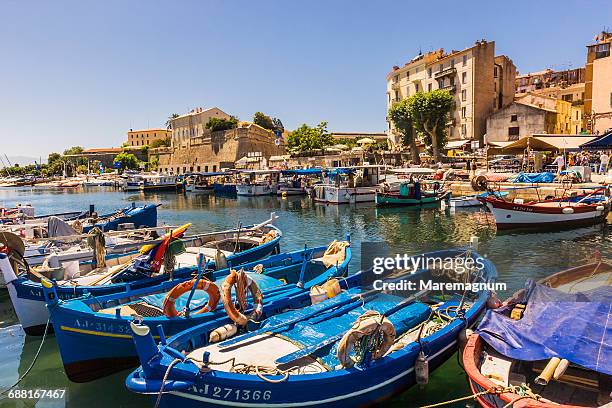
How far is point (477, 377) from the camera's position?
649cm

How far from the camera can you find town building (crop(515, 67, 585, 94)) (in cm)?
7525

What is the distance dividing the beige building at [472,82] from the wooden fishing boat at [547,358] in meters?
51.7

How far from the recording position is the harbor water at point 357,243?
337 inches

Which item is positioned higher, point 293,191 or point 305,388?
point 293,191

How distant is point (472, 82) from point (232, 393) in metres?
55.3

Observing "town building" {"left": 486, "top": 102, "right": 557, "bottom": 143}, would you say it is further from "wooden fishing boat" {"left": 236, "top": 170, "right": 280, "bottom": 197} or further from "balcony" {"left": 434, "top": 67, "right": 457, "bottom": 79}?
"wooden fishing boat" {"left": 236, "top": 170, "right": 280, "bottom": 197}

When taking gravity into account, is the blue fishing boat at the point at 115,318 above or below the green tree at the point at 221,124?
below

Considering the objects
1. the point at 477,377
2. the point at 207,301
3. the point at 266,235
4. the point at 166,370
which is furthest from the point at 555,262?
the point at 166,370

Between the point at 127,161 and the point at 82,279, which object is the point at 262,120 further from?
the point at 82,279

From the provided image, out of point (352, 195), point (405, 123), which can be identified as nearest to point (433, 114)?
point (405, 123)

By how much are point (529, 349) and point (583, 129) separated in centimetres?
5841

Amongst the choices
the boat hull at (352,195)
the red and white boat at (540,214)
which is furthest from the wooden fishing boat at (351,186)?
the red and white boat at (540,214)

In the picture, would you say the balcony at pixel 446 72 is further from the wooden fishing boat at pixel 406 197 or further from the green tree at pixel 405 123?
the wooden fishing boat at pixel 406 197

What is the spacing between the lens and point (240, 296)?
882 cm
